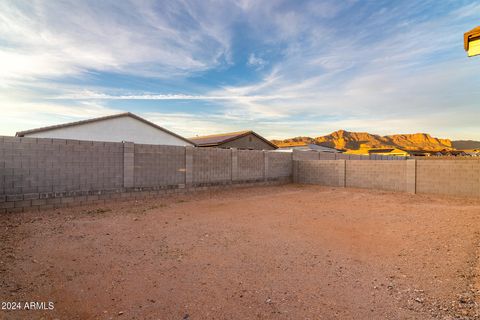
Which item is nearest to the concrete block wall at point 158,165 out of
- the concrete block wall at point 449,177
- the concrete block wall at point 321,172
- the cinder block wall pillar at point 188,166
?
the cinder block wall pillar at point 188,166

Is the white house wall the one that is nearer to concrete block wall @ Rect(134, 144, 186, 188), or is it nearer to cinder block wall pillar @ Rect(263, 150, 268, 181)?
concrete block wall @ Rect(134, 144, 186, 188)

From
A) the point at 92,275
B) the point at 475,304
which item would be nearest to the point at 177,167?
the point at 92,275

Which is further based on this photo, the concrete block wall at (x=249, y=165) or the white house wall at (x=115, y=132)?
the white house wall at (x=115, y=132)

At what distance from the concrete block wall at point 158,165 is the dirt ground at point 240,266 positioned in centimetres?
320

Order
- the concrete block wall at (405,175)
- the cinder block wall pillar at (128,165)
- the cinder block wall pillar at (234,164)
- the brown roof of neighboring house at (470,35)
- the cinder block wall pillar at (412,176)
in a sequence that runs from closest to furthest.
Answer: the brown roof of neighboring house at (470,35)
the cinder block wall pillar at (128,165)
the concrete block wall at (405,175)
the cinder block wall pillar at (412,176)
the cinder block wall pillar at (234,164)

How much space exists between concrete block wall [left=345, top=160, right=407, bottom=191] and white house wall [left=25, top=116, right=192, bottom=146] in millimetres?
13268

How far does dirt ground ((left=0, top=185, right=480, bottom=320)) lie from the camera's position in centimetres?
291

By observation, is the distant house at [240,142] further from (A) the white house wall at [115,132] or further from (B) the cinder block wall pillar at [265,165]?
(B) the cinder block wall pillar at [265,165]

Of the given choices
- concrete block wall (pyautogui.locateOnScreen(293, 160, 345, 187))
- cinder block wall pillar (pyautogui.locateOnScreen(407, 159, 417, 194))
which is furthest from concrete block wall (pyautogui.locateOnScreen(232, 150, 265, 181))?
cinder block wall pillar (pyautogui.locateOnScreen(407, 159, 417, 194))

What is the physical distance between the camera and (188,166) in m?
12.2

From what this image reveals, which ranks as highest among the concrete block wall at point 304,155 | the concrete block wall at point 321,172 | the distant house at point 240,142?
the distant house at point 240,142

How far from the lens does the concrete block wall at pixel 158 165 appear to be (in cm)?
1050

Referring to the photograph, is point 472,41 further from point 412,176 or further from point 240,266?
point 412,176

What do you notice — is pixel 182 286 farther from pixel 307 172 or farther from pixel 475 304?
pixel 307 172
